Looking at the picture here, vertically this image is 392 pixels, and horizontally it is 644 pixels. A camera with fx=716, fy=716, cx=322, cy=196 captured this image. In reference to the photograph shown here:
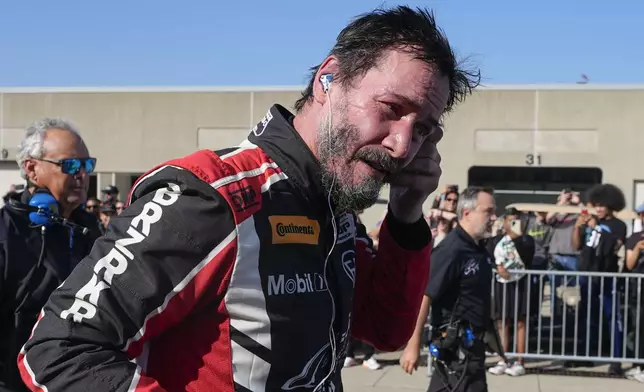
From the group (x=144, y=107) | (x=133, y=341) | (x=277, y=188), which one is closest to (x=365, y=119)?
(x=277, y=188)

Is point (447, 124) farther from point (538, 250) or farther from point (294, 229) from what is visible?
point (294, 229)

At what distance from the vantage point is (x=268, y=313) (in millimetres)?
1532

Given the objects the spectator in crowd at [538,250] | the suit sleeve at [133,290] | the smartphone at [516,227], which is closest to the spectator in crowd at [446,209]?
the smartphone at [516,227]

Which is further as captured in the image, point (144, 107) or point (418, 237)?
point (144, 107)

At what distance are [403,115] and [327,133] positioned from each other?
190 mm

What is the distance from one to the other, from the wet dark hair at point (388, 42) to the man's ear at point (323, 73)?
1 cm

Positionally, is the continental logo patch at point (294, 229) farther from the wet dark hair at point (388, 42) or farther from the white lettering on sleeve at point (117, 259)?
the wet dark hair at point (388, 42)

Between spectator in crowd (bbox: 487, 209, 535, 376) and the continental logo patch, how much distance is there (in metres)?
6.82

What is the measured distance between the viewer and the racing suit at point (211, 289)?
1356mm

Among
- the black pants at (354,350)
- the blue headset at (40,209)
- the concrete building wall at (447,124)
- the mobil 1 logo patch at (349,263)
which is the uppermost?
the concrete building wall at (447,124)

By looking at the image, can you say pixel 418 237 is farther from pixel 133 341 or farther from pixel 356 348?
pixel 356 348

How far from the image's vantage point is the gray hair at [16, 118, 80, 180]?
3434 mm

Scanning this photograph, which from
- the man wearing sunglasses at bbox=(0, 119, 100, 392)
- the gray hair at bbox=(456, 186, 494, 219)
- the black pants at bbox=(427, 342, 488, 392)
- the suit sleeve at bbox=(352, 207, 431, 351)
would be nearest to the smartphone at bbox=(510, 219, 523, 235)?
the gray hair at bbox=(456, 186, 494, 219)

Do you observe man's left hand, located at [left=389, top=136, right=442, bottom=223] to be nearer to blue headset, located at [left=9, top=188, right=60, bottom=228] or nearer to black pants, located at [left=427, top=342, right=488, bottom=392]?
blue headset, located at [left=9, top=188, right=60, bottom=228]
